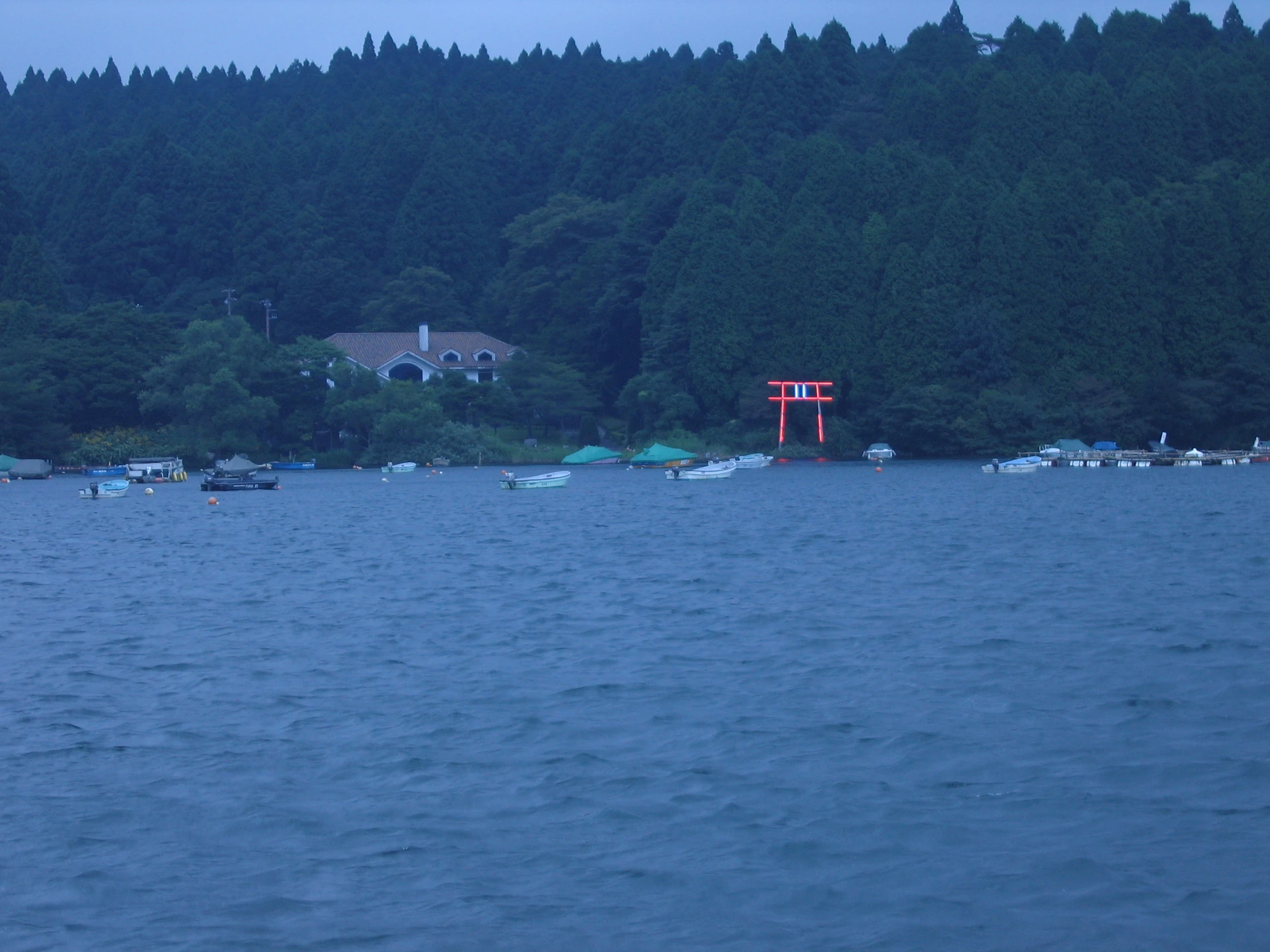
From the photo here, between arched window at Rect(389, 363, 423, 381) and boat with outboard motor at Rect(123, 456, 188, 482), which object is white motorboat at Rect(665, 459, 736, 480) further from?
arched window at Rect(389, 363, 423, 381)

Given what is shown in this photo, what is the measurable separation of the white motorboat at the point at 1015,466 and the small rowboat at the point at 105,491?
39540 millimetres

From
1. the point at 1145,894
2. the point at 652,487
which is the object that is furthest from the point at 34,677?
the point at 652,487

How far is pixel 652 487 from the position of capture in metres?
63.2

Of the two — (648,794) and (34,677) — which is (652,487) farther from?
(648,794)

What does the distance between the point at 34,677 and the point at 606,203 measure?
97223mm

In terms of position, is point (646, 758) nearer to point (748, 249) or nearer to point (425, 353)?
point (748, 249)

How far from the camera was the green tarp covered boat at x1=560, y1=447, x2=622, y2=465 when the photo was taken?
83.5m

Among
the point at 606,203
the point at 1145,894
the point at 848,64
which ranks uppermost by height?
the point at 848,64

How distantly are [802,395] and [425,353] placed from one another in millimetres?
27920

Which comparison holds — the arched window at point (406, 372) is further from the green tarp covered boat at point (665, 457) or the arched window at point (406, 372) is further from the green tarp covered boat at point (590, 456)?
the green tarp covered boat at point (665, 457)

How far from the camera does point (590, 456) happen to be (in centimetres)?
8381

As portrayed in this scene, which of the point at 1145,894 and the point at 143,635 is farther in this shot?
the point at 143,635

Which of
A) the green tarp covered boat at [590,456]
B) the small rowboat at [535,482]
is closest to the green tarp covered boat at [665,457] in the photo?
the green tarp covered boat at [590,456]

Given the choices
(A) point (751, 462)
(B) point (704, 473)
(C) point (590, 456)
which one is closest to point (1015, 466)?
(A) point (751, 462)
